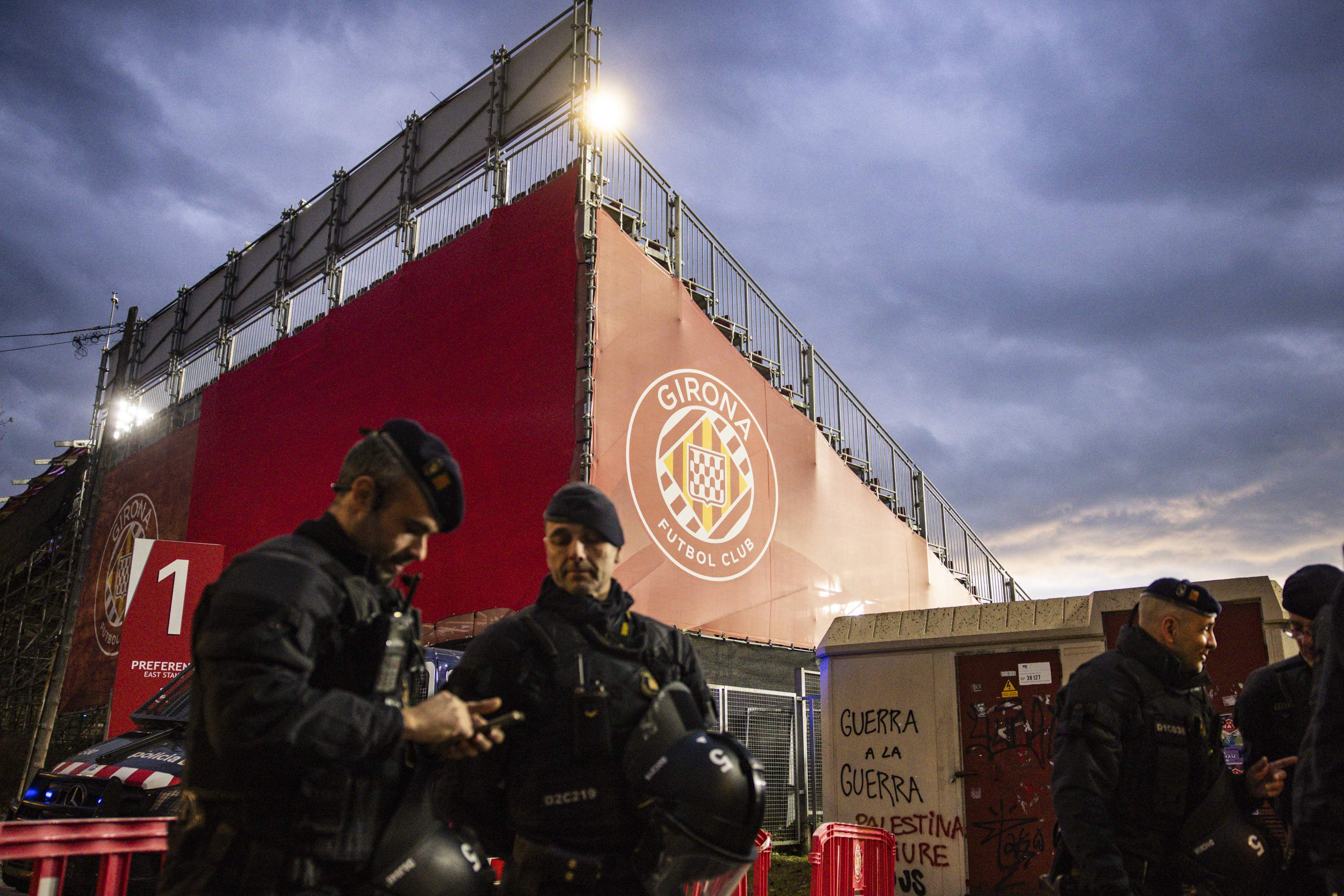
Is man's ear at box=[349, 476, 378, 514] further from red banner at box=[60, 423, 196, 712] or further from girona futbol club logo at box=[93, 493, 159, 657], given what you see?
girona futbol club logo at box=[93, 493, 159, 657]

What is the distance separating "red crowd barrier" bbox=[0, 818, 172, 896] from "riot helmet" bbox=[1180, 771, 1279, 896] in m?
3.82

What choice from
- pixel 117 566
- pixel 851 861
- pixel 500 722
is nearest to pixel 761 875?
pixel 851 861

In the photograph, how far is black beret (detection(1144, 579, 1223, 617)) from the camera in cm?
373

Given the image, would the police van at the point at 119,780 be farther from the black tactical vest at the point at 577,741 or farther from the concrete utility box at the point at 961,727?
the concrete utility box at the point at 961,727

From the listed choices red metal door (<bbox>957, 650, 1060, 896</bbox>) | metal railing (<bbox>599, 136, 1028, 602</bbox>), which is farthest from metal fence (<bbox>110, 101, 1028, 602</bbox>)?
red metal door (<bbox>957, 650, 1060, 896</bbox>)

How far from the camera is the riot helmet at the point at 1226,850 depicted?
342cm

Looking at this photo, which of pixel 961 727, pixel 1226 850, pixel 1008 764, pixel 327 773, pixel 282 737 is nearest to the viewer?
pixel 282 737

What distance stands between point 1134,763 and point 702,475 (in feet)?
33.7

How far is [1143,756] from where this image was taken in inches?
139

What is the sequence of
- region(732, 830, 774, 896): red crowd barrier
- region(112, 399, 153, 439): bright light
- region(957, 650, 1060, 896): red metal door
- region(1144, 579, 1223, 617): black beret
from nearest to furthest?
1. region(1144, 579, 1223, 617): black beret
2. region(732, 830, 774, 896): red crowd barrier
3. region(957, 650, 1060, 896): red metal door
4. region(112, 399, 153, 439): bright light

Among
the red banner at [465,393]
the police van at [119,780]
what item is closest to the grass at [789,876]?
the red banner at [465,393]

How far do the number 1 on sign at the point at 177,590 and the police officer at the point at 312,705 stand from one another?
10.9m

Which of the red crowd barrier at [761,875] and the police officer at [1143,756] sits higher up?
the police officer at [1143,756]

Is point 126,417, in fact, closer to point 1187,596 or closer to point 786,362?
point 786,362
